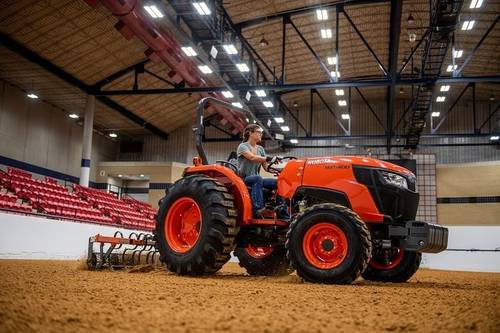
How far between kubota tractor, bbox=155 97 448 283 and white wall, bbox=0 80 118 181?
1783 centimetres

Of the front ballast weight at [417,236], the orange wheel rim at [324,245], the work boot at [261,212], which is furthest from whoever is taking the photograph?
the work boot at [261,212]

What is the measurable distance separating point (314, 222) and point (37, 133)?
71.4 ft

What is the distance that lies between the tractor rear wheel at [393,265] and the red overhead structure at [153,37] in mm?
10784

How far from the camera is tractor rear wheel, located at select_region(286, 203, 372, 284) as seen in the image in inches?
205

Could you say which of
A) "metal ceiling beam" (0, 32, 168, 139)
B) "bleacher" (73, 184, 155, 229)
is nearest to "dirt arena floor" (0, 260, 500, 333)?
"metal ceiling beam" (0, 32, 168, 139)

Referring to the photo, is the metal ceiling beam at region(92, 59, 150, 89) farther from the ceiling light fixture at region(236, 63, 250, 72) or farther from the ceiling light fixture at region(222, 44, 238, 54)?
the ceiling light fixture at region(222, 44, 238, 54)

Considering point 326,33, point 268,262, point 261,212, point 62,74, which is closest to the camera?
point 261,212

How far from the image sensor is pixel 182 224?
269 inches

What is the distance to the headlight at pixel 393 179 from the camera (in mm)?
5898

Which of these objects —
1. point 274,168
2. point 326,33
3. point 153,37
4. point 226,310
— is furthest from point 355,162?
point 326,33

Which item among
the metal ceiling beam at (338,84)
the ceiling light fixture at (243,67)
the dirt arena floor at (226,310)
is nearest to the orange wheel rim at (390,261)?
the dirt arena floor at (226,310)

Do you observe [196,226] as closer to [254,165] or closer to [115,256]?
[254,165]

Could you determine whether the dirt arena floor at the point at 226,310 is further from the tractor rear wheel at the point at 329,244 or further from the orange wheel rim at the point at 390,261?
the orange wheel rim at the point at 390,261

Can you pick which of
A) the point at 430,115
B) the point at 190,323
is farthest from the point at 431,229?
the point at 430,115
